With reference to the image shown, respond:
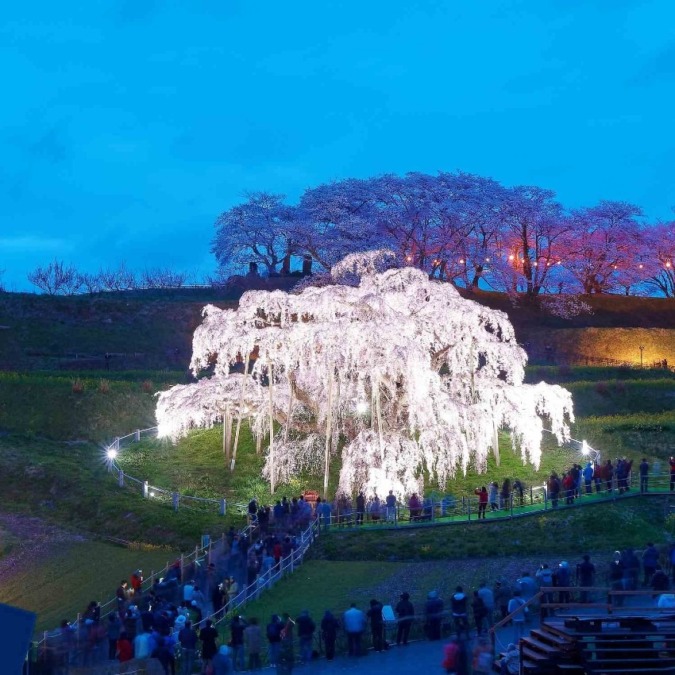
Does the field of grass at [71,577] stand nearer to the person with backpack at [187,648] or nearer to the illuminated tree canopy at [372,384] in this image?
the illuminated tree canopy at [372,384]

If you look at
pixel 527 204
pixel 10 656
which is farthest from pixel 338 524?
pixel 527 204

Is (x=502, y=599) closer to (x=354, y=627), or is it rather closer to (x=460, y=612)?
(x=460, y=612)

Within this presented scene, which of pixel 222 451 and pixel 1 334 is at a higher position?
pixel 1 334

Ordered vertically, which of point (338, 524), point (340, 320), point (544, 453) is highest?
point (340, 320)

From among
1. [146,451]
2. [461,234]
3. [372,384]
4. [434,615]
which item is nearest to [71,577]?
[372,384]

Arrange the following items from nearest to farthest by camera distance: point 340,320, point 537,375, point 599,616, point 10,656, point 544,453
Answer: point 599,616
point 10,656
point 340,320
point 544,453
point 537,375

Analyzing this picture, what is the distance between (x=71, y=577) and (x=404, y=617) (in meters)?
12.7

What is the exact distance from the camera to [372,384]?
3031 centimetres

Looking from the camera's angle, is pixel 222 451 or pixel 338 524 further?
pixel 222 451

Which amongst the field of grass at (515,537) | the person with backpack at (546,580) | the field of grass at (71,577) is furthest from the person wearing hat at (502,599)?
the field of grass at (71,577)

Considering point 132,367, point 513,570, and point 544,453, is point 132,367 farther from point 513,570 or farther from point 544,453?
point 513,570

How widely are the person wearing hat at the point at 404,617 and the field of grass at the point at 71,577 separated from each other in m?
9.95

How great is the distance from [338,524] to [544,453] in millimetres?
12412

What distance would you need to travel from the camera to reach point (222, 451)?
123 ft
